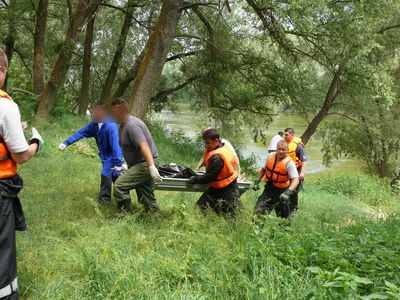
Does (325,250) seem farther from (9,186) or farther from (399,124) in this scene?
(399,124)

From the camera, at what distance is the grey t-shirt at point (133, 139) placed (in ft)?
19.8

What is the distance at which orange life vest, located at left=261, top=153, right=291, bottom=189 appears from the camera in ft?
24.2

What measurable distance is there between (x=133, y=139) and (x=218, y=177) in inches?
48.3

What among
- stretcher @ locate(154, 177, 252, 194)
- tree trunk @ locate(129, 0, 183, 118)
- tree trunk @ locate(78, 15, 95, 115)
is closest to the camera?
stretcher @ locate(154, 177, 252, 194)

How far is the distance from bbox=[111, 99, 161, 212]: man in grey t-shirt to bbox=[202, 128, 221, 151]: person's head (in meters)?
0.70

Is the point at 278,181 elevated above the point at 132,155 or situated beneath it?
situated beneath

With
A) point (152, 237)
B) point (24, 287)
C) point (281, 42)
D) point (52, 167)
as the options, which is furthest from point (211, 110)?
point (24, 287)

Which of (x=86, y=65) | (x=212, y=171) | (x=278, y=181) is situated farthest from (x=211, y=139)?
(x=86, y=65)

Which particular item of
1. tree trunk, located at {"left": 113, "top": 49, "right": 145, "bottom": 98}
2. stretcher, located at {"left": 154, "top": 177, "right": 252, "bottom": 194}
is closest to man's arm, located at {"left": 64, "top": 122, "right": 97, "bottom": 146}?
stretcher, located at {"left": 154, "top": 177, "right": 252, "bottom": 194}

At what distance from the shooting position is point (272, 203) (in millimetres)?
7523

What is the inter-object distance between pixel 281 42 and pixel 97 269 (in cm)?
1159

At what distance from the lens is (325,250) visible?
4.59 meters

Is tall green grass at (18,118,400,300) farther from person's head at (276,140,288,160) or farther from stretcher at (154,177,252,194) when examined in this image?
person's head at (276,140,288,160)

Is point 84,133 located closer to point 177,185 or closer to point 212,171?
point 177,185
